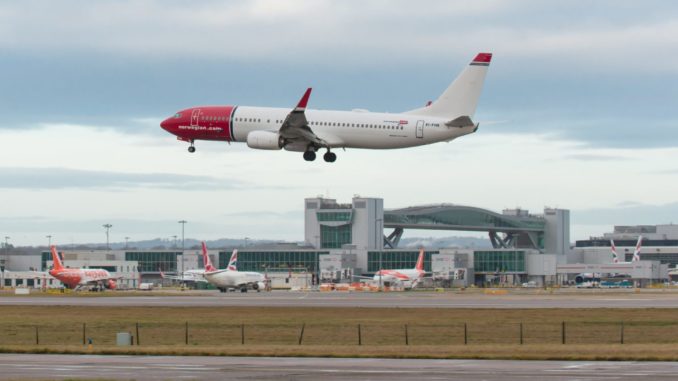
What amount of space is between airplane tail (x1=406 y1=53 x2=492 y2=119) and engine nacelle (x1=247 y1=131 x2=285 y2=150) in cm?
1150

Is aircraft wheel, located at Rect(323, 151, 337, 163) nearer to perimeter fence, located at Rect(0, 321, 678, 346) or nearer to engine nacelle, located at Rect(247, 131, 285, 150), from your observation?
engine nacelle, located at Rect(247, 131, 285, 150)

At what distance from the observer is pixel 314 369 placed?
49.7m

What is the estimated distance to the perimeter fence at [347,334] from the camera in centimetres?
7244

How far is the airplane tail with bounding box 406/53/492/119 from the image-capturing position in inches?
3900

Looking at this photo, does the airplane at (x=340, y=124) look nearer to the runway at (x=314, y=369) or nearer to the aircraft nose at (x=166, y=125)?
the aircraft nose at (x=166, y=125)

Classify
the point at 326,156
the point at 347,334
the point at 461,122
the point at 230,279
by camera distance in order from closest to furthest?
the point at 347,334 < the point at 461,122 < the point at 326,156 < the point at 230,279

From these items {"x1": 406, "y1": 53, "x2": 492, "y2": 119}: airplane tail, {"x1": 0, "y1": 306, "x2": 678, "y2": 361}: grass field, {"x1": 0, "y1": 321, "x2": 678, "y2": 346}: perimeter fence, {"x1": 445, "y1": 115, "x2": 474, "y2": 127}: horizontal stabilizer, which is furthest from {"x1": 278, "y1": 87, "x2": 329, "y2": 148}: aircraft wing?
{"x1": 0, "y1": 321, "x2": 678, "y2": 346}: perimeter fence

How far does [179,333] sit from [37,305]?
4517 centimetres

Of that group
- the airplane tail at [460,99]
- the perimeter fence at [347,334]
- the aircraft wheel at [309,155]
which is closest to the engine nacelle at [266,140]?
the aircraft wheel at [309,155]

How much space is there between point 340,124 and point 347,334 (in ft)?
79.5

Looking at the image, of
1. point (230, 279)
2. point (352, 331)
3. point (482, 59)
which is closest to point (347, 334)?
point (352, 331)

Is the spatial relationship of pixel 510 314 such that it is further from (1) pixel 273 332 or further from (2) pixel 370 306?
(1) pixel 273 332

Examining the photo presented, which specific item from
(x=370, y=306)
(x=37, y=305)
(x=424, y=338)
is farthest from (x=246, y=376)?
(x=37, y=305)

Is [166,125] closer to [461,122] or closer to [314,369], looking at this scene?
[461,122]
